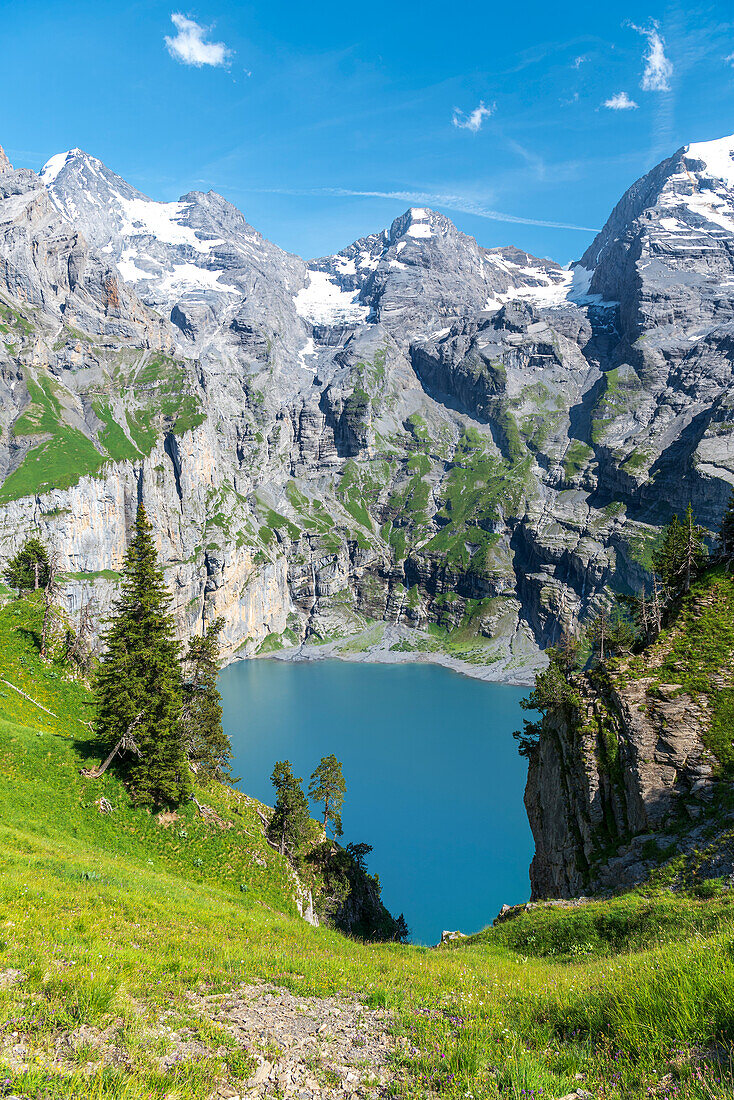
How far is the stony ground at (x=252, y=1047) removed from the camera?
17.4ft

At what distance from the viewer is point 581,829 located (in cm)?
3044

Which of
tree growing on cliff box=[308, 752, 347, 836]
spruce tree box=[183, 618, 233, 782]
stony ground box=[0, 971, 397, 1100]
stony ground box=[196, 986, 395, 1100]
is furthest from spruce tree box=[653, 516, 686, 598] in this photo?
stony ground box=[0, 971, 397, 1100]

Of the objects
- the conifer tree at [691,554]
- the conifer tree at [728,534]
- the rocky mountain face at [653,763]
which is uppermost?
the conifer tree at [691,554]

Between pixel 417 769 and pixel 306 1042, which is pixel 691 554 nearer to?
pixel 306 1042

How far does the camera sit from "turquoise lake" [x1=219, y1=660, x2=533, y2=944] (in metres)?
74.6

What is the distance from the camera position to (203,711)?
139 ft

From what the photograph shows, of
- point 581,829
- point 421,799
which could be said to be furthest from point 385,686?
point 581,829

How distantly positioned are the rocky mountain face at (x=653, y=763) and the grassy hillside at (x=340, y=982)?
14.9 ft

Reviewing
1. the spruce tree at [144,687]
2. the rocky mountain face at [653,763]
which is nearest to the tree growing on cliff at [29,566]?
the spruce tree at [144,687]

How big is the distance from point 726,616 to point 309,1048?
31214mm

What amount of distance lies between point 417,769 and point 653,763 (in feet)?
322

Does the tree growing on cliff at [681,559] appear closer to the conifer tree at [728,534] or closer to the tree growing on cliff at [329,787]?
the conifer tree at [728,534]

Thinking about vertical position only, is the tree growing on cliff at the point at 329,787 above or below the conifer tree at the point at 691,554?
below

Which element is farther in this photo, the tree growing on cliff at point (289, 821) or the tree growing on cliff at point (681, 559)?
the tree growing on cliff at point (681, 559)
